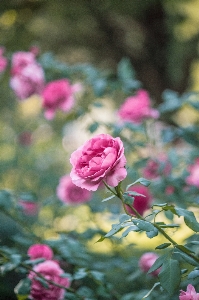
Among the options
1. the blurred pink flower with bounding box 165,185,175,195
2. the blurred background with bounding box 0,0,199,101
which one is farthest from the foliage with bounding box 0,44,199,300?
the blurred background with bounding box 0,0,199,101

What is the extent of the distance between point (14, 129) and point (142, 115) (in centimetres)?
207

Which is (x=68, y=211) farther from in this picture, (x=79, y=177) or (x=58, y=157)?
(x=79, y=177)

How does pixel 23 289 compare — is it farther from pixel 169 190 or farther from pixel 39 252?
pixel 169 190

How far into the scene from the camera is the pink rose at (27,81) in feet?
4.69

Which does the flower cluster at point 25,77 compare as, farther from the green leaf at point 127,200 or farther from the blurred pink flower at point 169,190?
the green leaf at point 127,200

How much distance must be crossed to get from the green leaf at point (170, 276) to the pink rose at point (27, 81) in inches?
35.4

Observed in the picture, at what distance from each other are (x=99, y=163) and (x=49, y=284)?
329 millimetres

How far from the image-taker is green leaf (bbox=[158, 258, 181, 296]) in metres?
0.65

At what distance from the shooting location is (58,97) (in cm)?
142

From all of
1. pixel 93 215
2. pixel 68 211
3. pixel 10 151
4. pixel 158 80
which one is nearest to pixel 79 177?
pixel 93 215

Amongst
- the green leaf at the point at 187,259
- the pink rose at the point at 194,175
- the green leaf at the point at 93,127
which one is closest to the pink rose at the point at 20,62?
the green leaf at the point at 93,127

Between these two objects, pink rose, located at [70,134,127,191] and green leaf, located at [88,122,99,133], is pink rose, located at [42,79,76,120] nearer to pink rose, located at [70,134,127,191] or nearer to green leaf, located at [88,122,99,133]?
green leaf, located at [88,122,99,133]

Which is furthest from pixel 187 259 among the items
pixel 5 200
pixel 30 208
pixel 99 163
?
pixel 30 208

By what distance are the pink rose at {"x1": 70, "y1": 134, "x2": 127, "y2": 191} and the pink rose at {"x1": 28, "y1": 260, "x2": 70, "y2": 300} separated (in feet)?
0.91
